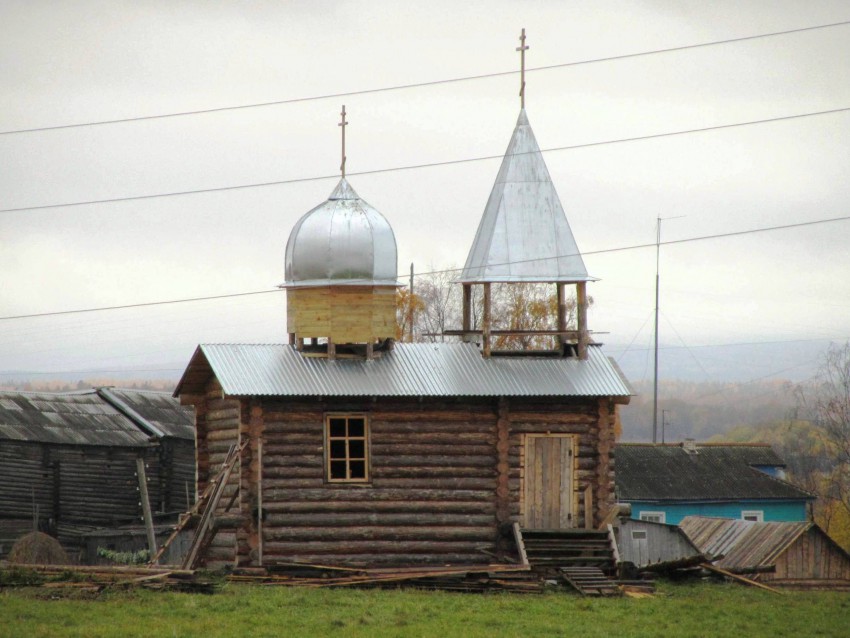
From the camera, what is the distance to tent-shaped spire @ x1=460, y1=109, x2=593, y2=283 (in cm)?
3281

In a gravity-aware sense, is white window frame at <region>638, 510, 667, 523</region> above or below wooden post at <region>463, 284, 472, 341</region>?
below

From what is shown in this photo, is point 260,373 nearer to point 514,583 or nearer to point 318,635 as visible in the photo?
point 514,583

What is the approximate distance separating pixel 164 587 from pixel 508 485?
799cm

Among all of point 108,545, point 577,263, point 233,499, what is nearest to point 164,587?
point 233,499

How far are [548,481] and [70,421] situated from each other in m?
18.5

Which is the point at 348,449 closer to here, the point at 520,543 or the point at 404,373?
the point at 404,373

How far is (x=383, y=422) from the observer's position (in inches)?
1216

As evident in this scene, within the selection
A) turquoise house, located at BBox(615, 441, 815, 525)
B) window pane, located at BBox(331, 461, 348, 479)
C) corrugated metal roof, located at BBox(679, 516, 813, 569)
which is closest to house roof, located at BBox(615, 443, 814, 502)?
turquoise house, located at BBox(615, 441, 815, 525)

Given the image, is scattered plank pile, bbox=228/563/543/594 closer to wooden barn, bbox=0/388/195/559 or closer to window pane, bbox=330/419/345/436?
window pane, bbox=330/419/345/436

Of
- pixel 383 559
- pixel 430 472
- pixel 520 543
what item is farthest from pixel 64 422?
pixel 520 543

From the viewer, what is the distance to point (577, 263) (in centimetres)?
3309

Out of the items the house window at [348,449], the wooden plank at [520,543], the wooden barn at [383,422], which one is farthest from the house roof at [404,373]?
the wooden plank at [520,543]

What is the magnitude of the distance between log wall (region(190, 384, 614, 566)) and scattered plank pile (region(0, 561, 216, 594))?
2336 mm

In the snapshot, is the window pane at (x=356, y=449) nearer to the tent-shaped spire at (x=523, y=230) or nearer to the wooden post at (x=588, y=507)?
the tent-shaped spire at (x=523, y=230)
